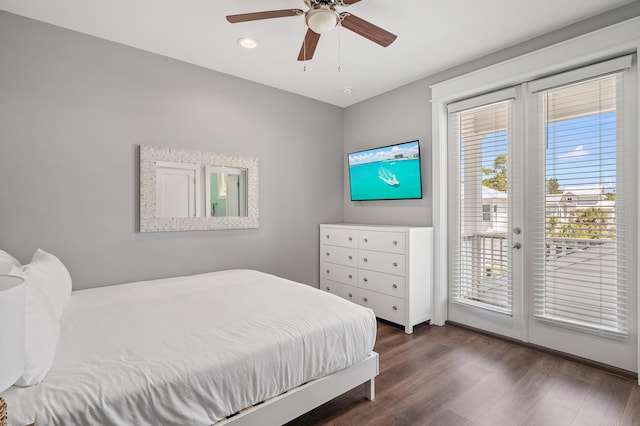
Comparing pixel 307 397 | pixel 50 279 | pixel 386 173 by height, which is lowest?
pixel 307 397

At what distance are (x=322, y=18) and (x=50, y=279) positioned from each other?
2.13m

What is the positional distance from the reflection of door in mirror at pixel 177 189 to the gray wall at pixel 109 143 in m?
0.19

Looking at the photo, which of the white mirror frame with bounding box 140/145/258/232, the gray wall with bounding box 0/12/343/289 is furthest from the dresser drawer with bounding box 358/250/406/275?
the white mirror frame with bounding box 140/145/258/232

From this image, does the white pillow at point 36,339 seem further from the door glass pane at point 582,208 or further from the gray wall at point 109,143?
the door glass pane at point 582,208

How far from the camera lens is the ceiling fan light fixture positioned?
179 cm

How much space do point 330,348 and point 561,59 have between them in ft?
9.17

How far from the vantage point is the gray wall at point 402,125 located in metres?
3.00

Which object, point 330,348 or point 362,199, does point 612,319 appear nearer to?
point 330,348

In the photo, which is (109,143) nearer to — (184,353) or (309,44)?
(309,44)

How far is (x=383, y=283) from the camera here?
131 inches

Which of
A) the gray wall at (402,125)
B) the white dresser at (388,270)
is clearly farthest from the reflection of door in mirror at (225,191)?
the gray wall at (402,125)

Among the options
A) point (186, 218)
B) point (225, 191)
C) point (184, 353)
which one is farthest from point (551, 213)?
point (186, 218)

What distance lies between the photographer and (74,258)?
2574mm

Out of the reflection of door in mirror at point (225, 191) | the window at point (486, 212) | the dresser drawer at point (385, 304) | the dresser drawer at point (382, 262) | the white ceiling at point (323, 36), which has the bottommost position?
the dresser drawer at point (385, 304)
